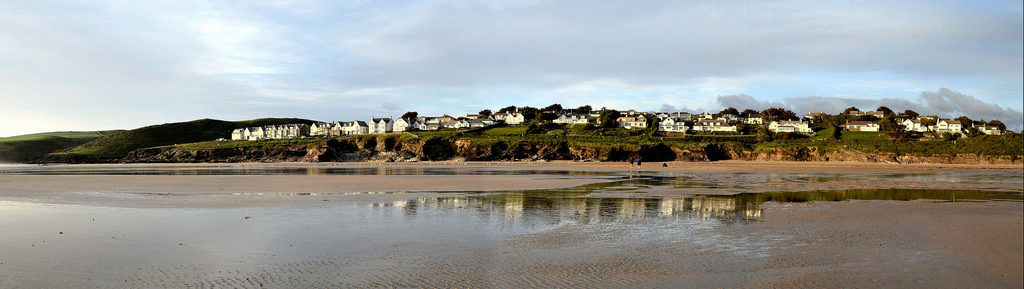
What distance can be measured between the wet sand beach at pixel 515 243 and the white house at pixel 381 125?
111m

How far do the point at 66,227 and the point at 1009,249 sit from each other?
2132cm

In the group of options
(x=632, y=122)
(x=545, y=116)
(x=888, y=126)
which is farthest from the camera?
(x=545, y=116)

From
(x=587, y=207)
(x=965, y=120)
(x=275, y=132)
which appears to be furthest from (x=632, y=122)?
(x=587, y=207)

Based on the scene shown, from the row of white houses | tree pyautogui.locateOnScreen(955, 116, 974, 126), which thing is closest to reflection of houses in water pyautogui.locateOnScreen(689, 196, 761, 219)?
the row of white houses

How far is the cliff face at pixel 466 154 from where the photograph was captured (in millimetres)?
65938

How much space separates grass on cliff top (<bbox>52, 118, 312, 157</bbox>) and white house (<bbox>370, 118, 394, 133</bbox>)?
4869cm

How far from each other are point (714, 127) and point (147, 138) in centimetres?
13284

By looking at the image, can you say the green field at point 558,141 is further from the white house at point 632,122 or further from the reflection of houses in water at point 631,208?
the reflection of houses in water at point 631,208

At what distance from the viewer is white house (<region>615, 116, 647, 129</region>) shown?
11419 cm

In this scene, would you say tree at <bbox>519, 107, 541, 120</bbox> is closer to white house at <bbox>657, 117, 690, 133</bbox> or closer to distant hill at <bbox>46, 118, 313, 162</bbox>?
white house at <bbox>657, 117, 690, 133</bbox>

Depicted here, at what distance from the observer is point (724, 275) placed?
8281 mm

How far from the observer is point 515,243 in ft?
36.8

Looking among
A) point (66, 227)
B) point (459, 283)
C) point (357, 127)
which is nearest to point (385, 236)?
point (459, 283)

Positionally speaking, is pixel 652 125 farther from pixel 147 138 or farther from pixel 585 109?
pixel 147 138
